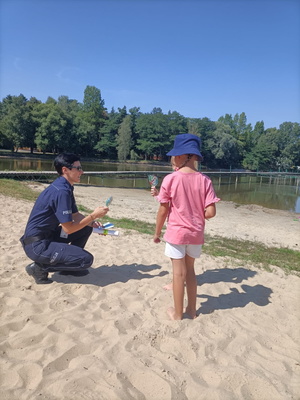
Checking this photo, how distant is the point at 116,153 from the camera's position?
6969 centimetres

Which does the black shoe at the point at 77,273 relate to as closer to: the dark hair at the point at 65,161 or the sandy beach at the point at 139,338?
the sandy beach at the point at 139,338

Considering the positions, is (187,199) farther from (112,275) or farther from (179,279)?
(112,275)

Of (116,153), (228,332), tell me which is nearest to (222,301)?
(228,332)

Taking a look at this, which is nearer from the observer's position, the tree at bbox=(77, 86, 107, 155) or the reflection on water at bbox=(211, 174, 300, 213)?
the reflection on water at bbox=(211, 174, 300, 213)

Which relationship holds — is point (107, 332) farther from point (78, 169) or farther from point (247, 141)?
point (247, 141)

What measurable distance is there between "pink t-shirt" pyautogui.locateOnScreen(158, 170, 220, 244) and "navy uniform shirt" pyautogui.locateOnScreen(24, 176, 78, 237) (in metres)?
1.09

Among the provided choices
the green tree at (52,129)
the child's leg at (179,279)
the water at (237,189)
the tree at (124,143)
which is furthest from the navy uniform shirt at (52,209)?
the tree at (124,143)

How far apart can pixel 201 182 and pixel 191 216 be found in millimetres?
346

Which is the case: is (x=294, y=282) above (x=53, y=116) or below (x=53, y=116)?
below

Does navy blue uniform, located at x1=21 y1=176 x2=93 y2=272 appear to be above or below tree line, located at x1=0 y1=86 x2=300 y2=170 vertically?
below

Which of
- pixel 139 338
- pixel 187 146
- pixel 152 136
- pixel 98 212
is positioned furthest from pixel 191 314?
pixel 152 136

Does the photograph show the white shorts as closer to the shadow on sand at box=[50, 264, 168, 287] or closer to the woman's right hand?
the woman's right hand

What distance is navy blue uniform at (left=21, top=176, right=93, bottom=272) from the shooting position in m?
3.29

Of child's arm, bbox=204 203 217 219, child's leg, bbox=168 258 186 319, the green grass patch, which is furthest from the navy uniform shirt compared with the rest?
the green grass patch
